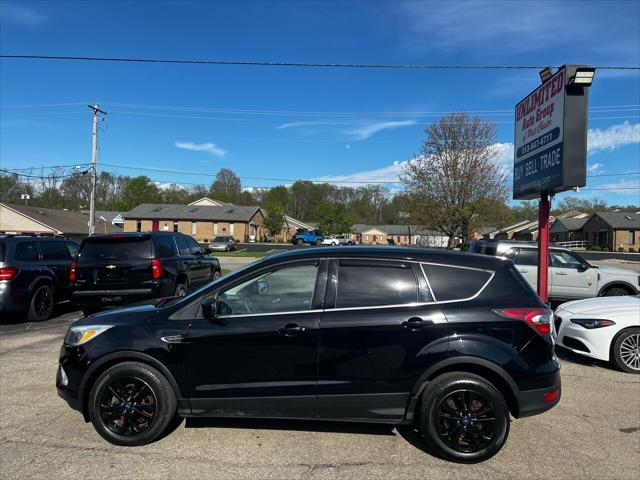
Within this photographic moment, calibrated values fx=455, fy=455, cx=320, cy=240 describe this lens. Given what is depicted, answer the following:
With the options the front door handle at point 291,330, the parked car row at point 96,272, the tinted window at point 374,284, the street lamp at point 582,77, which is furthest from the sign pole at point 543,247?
the parked car row at point 96,272

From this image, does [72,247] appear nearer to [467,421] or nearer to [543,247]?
[467,421]

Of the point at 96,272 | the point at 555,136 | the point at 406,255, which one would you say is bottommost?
the point at 96,272

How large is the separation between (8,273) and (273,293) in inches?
274

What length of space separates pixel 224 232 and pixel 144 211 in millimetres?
14860

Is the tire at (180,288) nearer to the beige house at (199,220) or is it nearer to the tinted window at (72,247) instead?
the tinted window at (72,247)

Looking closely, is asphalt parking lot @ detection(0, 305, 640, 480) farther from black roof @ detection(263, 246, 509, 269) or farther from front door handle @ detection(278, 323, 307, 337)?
black roof @ detection(263, 246, 509, 269)

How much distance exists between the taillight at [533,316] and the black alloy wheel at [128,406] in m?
3.06

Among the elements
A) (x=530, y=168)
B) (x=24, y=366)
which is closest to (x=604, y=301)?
(x=530, y=168)

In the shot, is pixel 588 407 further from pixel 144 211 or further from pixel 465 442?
pixel 144 211

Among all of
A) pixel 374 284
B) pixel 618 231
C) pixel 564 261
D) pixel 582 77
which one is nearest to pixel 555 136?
pixel 582 77

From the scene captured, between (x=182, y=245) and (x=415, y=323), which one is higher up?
(x=182, y=245)

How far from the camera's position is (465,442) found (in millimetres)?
3754

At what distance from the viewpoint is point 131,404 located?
390 cm

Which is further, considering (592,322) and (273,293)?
(592,322)
